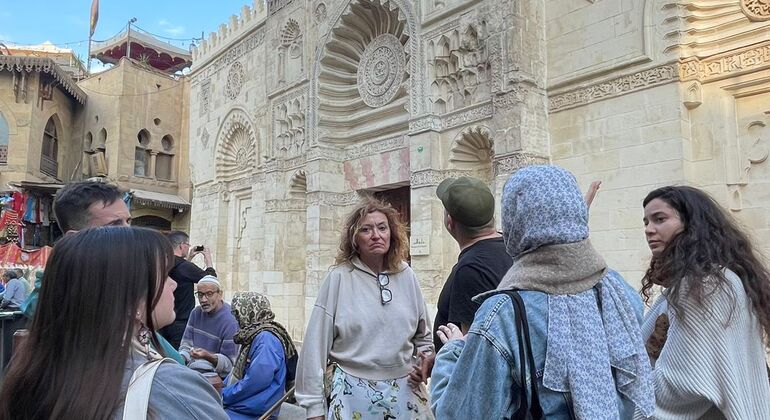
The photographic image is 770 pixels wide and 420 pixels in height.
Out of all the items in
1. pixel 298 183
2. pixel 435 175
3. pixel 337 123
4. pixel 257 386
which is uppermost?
pixel 337 123

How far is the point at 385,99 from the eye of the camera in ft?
34.8

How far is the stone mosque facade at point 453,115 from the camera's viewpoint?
20.3 ft

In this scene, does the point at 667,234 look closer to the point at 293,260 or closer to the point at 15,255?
the point at 293,260

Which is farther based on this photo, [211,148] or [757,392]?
[211,148]

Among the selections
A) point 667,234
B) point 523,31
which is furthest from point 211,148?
point 667,234

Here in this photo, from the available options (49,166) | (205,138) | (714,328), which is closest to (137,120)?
(49,166)

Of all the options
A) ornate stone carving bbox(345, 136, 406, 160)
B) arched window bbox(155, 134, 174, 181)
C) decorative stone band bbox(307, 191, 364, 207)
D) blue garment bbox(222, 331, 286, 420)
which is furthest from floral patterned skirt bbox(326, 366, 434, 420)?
arched window bbox(155, 134, 174, 181)

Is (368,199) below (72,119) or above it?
below

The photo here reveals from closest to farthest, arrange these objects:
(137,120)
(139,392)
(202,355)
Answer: (139,392), (202,355), (137,120)

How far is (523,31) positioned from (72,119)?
2226 cm

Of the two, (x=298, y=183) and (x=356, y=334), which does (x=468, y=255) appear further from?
(x=298, y=183)

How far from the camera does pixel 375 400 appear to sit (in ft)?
7.88

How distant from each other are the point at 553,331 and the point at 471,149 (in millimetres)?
7608

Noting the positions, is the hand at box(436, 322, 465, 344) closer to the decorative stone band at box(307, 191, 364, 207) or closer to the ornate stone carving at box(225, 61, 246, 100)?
the decorative stone band at box(307, 191, 364, 207)
